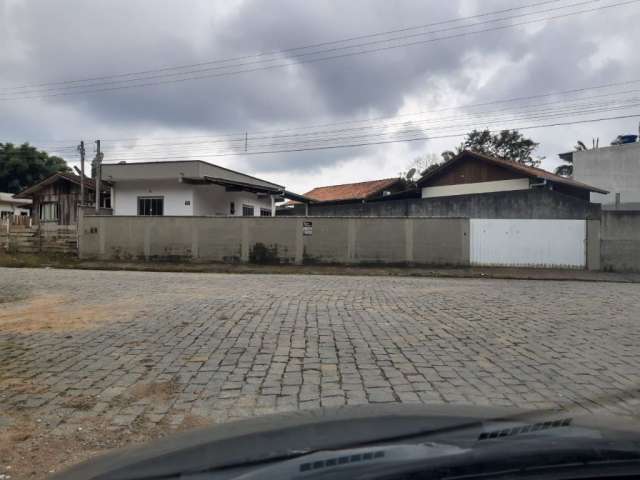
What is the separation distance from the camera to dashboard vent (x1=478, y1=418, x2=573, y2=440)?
1.79 meters

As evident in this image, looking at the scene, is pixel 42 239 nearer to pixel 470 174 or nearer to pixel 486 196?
pixel 486 196

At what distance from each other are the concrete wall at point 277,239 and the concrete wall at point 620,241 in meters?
5.19

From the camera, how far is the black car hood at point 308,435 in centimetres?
168

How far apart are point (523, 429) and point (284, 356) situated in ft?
12.4

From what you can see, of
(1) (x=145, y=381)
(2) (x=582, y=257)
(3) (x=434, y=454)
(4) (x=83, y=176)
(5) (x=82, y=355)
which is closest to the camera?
(3) (x=434, y=454)

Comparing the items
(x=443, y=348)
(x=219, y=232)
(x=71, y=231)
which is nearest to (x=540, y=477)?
(x=443, y=348)

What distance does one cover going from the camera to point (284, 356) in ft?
17.7

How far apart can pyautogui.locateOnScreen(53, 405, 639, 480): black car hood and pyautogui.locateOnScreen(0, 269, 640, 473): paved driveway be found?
160cm

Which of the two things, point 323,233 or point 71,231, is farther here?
point 71,231

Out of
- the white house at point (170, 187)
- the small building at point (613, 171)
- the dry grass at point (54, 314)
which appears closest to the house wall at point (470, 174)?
the small building at point (613, 171)

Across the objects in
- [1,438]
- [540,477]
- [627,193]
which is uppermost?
[627,193]

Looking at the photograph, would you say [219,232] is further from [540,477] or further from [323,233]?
[540,477]

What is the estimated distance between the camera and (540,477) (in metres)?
1.44

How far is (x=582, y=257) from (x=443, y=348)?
1517 centimetres
